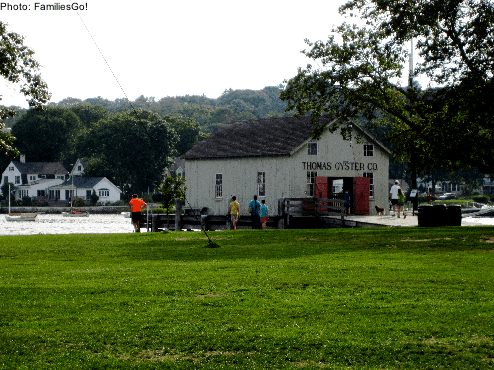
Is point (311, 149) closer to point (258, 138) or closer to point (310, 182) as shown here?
point (310, 182)

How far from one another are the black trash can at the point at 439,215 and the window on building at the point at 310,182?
14053 mm

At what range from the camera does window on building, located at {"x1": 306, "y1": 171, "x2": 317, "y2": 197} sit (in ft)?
132

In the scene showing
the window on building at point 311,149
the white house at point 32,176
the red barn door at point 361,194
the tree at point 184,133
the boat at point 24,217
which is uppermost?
the tree at point 184,133

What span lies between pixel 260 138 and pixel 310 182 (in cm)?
523

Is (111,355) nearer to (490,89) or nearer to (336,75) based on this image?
(490,89)

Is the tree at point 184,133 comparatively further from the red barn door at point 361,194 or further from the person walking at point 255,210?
the person walking at point 255,210

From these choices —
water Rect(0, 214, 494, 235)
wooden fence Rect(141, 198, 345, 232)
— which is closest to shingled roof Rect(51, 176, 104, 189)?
water Rect(0, 214, 494, 235)

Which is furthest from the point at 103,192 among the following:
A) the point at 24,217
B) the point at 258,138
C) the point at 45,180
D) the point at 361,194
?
the point at 361,194

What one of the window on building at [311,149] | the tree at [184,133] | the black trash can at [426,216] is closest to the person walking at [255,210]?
the black trash can at [426,216]

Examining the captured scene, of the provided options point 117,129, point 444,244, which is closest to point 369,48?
point 444,244

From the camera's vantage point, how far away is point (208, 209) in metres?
43.6

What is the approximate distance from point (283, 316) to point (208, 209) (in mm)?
35327

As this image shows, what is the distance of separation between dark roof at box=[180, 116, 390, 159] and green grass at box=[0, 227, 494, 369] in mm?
25248

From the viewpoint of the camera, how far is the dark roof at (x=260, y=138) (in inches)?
1607
